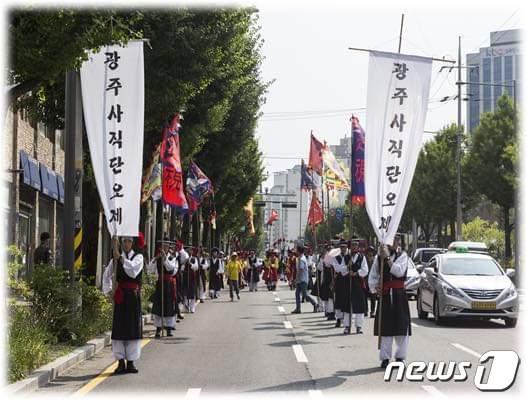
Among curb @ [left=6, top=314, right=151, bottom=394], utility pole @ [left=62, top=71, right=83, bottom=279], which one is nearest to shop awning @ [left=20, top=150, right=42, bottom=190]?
utility pole @ [left=62, top=71, right=83, bottom=279]

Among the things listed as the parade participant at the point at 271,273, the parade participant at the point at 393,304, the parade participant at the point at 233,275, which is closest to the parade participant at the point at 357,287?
the parade participant at the point at 393,304

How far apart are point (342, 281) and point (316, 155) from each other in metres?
16.1

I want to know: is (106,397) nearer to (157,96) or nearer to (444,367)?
(444,367)

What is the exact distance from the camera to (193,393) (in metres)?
10.6

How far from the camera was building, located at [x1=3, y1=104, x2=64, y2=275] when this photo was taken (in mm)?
26016

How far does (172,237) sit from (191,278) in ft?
28.1

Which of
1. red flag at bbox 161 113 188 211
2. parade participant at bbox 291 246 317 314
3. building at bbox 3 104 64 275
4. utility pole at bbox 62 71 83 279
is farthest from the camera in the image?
building at bbox 3 104 64 275

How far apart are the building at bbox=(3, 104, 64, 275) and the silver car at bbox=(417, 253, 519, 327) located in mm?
11572

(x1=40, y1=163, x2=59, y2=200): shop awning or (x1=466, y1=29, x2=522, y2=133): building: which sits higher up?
(x1=466, y1=29, x2=522, y2=133): building

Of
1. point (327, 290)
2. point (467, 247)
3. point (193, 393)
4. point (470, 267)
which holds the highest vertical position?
point (467, 247)

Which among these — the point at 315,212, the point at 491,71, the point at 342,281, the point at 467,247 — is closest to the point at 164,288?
the point at 342,281

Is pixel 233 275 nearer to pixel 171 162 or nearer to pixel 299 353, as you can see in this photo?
pixel 171 162

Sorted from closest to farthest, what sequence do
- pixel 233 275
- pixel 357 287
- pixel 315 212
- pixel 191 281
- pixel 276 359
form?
1. pixel 276 359
2. pixel 357 287
3. pixel 191 281
4. pixel 233 275
5. pixel 315 212

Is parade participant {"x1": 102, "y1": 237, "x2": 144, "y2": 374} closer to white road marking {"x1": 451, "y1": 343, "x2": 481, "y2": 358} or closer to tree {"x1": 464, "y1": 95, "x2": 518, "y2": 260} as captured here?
white road marking {"x1": 451, "y1": 343, "x2": 481, "y2": 358}
